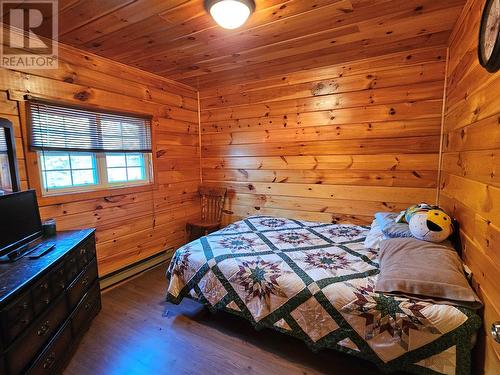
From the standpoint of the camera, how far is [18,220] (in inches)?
65.7

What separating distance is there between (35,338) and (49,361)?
0.68ft

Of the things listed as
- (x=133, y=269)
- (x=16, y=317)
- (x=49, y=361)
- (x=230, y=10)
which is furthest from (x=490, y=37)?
(x=133, y=269)

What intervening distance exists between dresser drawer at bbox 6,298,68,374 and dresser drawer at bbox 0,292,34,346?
0.05 m

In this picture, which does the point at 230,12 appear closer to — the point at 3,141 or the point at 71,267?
the point at 3,141

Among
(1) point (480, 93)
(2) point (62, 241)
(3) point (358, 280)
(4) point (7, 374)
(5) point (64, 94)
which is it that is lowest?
(4) point (7, 374)

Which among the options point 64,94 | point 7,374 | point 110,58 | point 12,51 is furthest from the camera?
point 110,58

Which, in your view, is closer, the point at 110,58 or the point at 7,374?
the point at 7,374

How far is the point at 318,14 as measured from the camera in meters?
1.78

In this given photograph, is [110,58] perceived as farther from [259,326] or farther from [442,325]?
[442,325]

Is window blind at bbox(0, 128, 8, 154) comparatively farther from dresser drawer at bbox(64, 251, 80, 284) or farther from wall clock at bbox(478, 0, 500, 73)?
wall clock at bbox(478, 0, 500, 73)

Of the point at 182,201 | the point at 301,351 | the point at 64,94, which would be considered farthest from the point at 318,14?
the point at 182,201

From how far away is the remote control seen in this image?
1560 mm

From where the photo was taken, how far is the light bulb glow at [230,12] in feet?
5.18

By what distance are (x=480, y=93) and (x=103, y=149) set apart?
3.00 metres
